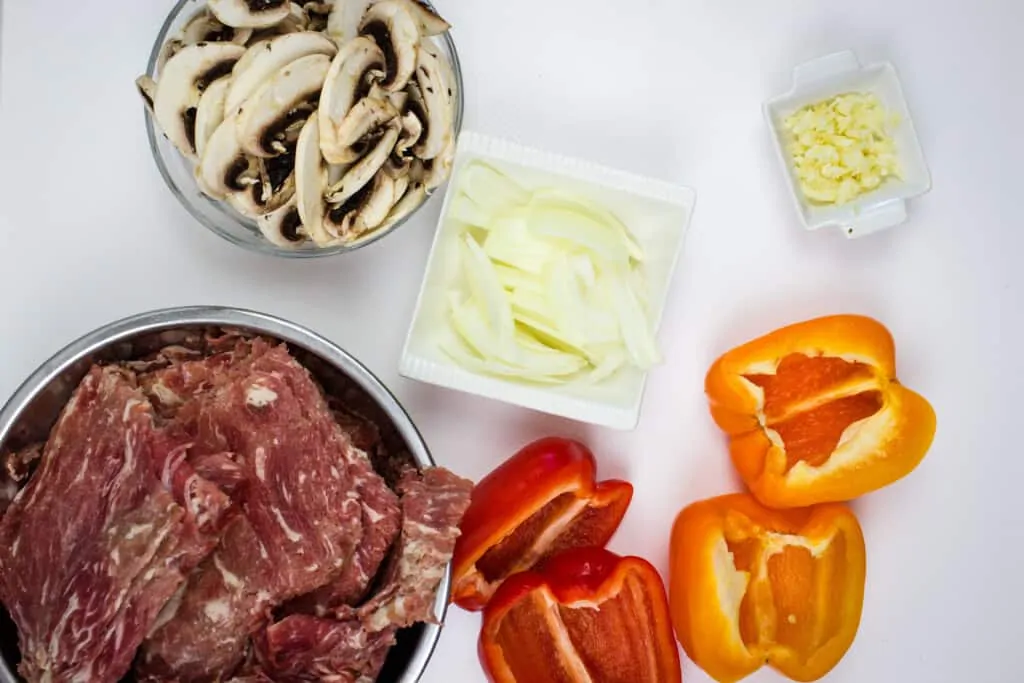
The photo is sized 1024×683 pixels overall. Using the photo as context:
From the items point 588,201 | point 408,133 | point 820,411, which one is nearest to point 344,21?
point 408,133

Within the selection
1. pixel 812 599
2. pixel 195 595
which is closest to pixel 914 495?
pixel 812 599

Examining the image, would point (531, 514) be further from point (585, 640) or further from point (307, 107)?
point (307, 107)

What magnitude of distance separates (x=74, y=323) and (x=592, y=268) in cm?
62

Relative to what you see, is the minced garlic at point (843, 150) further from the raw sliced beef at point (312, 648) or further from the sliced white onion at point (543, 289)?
the raw sliced beef at point (312, 648)

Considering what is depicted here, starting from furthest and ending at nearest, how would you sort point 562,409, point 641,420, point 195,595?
Answer: 1. point 641,420
2. point 562,409
3. point 195,595

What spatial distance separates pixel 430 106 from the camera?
3.66ft

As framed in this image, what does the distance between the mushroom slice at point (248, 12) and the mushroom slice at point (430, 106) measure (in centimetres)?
15

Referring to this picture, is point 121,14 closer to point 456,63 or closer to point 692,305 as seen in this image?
point 456,63

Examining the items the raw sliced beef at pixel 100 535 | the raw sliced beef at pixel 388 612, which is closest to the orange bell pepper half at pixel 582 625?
the raw sliced beef at pixel 388 612

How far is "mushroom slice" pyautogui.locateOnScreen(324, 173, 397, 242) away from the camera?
3.66 feet

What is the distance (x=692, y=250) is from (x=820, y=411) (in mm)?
255

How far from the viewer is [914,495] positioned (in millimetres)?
1446

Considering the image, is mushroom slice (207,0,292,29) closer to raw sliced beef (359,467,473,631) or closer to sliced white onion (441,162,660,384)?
sliced white onion (441,162,660,384)

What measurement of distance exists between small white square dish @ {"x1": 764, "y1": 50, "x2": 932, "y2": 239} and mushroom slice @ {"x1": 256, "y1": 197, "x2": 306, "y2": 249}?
23.6 inches
